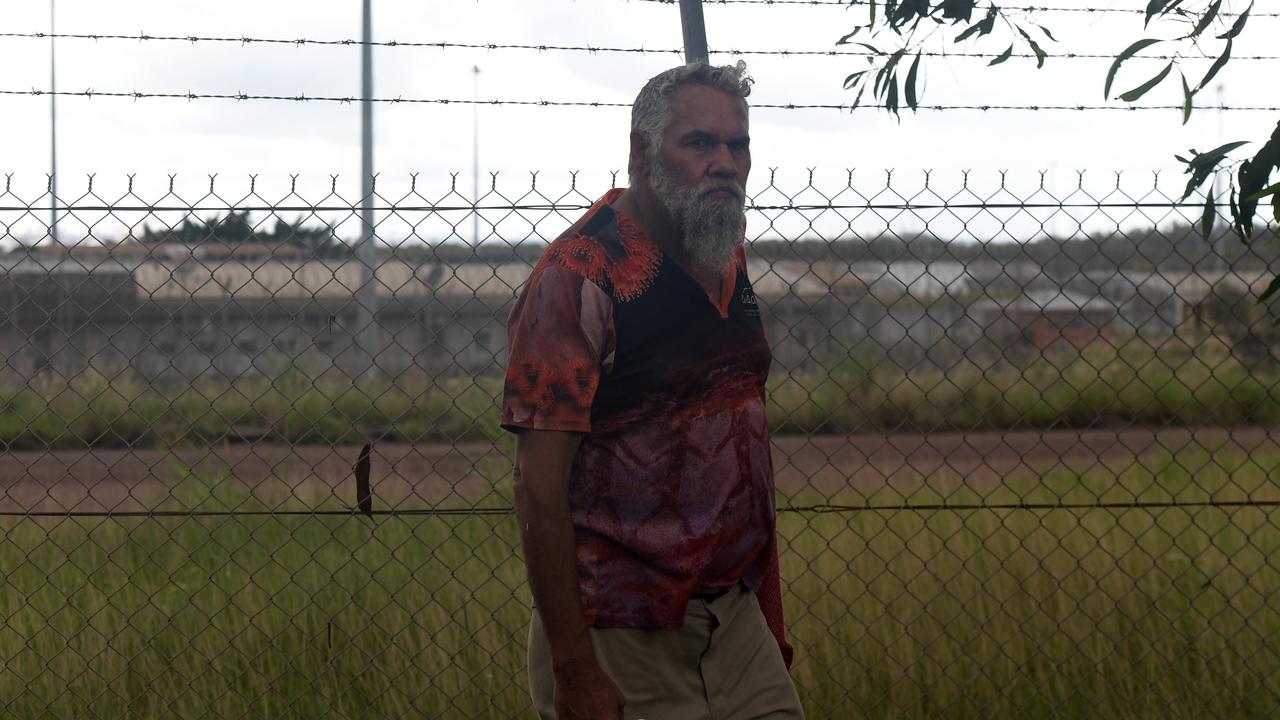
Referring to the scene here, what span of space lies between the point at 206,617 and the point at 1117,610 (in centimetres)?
298

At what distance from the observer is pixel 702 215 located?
6.38ft

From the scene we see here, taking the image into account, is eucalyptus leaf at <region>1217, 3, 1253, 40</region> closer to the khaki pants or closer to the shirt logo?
the shirt logo

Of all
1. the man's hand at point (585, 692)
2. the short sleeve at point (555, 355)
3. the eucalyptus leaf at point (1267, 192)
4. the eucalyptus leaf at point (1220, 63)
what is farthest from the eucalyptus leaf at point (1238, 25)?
the man's hand at point (585, 692)

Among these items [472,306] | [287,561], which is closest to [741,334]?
[287,561]

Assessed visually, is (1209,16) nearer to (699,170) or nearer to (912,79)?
(912,79)

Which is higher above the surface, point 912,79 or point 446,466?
point 912,79

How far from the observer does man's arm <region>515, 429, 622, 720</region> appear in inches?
70.9

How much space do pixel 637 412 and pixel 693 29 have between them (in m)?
1.17

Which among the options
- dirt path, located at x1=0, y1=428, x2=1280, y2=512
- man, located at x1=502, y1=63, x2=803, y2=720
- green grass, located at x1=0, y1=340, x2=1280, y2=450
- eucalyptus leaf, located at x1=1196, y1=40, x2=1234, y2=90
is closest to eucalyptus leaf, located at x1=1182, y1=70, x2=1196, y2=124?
eucalyptus leaf, located at x1=1196, y1=40, x2=1234, y2=90

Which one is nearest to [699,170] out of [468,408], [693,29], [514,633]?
[693,29]

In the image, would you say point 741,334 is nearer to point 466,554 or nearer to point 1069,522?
point 466,554

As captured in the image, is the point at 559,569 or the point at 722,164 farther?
the point at 722,164

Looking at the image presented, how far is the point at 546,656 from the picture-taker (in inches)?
77.2

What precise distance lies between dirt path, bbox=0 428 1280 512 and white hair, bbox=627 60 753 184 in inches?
155
